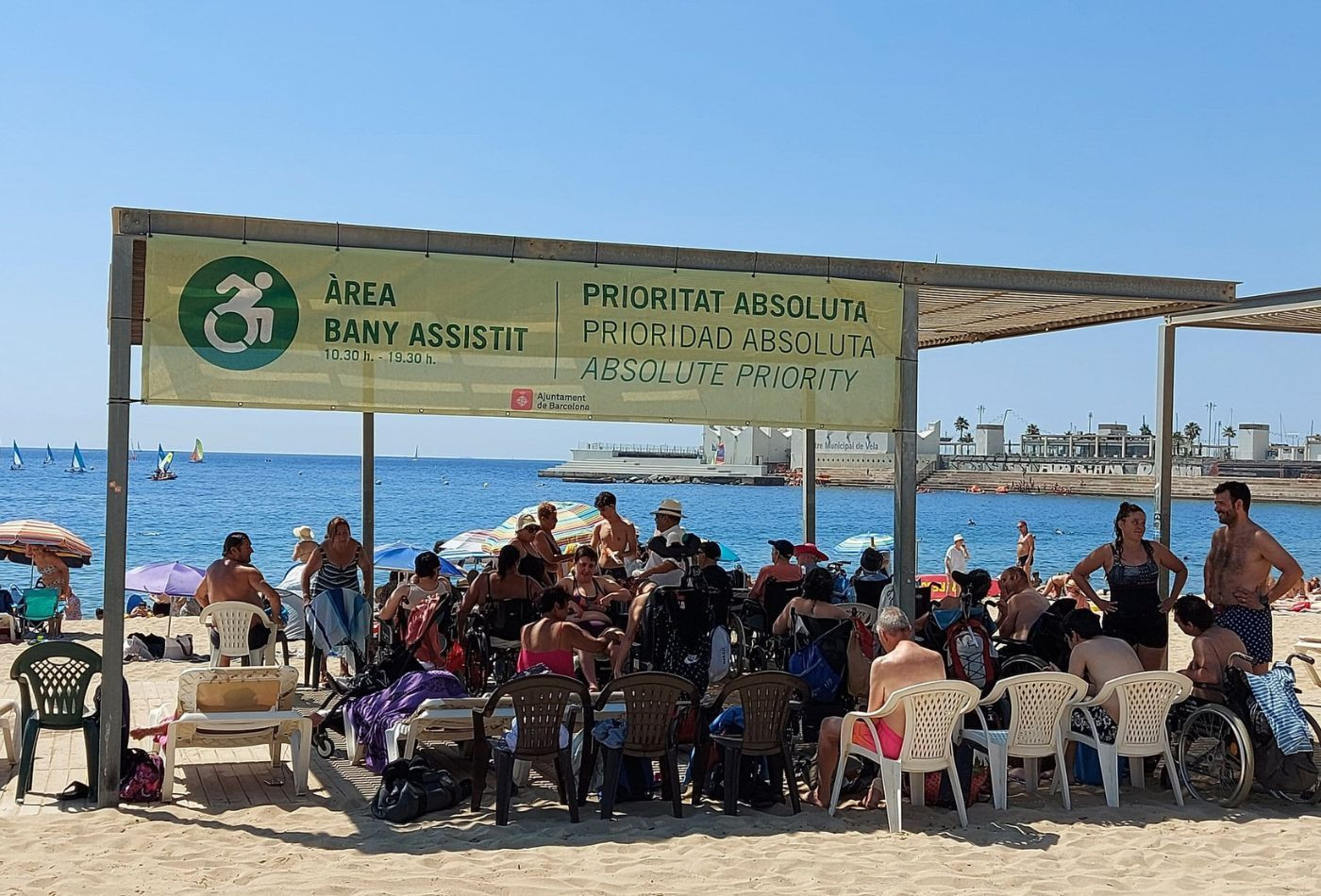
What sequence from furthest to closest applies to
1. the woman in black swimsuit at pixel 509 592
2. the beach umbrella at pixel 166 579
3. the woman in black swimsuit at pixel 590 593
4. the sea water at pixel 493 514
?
1. the sea water at pixel 493 514
2. the beach umbrella at pixel 166 579
3. the woman in black swimsuit at pixel 590 593
4. the woman in black swimsuit at pixel 509 592

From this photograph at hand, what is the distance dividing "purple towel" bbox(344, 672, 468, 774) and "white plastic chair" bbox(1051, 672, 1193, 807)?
10.6 ft

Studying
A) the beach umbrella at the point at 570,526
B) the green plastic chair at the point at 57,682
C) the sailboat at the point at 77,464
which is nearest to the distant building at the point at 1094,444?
the sailboat at the point at 77,464

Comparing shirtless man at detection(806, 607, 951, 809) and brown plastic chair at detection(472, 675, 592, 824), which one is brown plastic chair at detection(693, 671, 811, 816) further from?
brown plastic chair at detection(472, 675, 592, 824)

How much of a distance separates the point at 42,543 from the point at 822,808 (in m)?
13.8

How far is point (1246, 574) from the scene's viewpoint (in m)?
7.09

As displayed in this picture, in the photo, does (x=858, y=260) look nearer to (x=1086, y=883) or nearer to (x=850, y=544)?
(x=1086, y=883)

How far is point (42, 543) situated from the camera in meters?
16.7

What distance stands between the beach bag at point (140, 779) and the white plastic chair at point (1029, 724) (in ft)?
12.9

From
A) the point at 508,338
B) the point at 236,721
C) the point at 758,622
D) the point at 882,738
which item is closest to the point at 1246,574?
the point at 882,738

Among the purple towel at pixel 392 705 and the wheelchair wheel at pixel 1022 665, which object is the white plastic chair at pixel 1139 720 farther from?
the purple towel at pixel 392 705

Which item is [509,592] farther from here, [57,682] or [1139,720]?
[1139,720]

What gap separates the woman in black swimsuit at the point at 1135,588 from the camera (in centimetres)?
724

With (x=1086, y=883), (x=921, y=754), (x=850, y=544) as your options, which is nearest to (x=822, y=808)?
(x=921, y=754)

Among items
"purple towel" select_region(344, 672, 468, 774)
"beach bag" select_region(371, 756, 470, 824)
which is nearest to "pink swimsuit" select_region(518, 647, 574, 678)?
"purple towel" select_region(344, 672, 468, 774)
